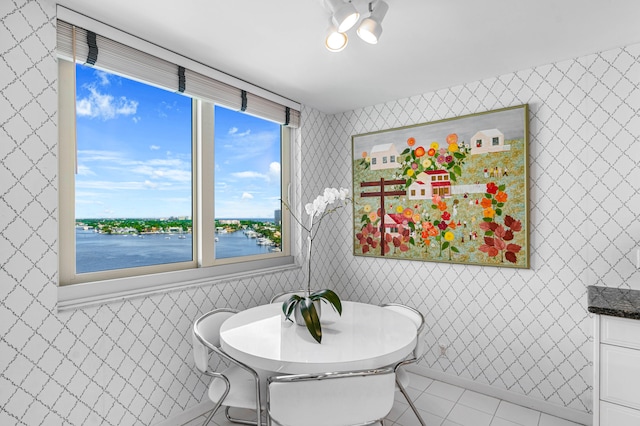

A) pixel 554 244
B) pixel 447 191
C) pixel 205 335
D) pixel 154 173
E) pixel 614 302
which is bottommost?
pixel 205 335

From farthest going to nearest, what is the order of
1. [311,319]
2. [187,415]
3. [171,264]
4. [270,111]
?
[270,111]
[171,264]
[187,415]
[311,319]

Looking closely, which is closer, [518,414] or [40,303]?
[40,303]

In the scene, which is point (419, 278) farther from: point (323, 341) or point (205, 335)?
point (205, 335)

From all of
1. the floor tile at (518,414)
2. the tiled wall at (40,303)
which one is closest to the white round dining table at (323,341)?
the tiled wall at (40,303)

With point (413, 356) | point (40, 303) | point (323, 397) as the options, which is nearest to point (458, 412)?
point (413, 356)

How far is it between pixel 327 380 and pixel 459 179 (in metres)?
2.08

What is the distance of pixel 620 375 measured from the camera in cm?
172

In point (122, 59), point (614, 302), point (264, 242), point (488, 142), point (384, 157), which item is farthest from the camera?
point (384, 157)

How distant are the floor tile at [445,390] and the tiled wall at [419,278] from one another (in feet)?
0.48

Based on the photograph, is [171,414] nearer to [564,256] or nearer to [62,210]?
[62,210]

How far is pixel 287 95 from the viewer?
3061mm

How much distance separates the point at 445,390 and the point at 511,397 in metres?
0.48

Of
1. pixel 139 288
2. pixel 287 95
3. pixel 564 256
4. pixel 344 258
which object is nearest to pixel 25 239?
pixel 139 288

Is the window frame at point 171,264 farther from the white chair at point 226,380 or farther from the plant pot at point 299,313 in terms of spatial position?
the plant pot at point 299,313
